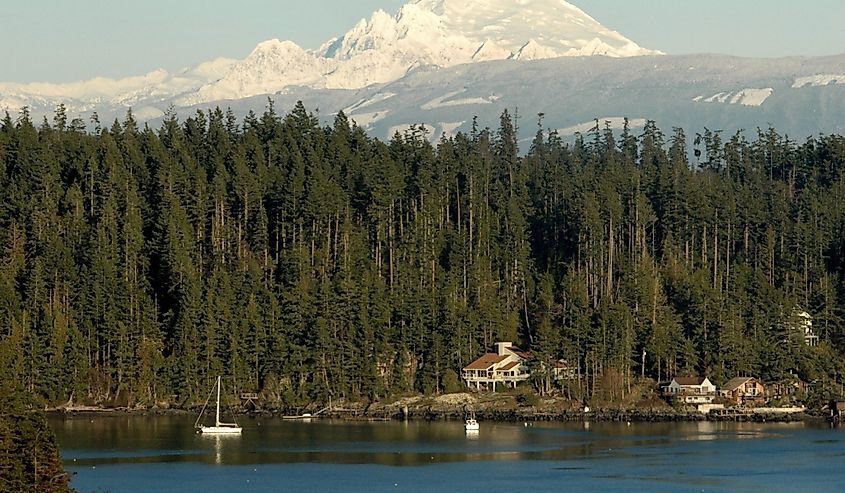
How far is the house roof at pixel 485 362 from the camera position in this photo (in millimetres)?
124938

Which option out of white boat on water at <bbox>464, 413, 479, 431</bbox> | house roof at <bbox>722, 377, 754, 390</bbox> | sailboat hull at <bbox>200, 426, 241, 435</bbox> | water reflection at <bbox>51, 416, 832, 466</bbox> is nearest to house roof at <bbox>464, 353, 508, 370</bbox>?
water reflection at <bbox>51, 416, 832, 466</bbox>

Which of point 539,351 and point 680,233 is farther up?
point 680,233

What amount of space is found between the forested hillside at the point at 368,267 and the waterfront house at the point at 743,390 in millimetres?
829

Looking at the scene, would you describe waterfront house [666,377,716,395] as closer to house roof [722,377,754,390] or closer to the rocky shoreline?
house roof [722,377,754,390]

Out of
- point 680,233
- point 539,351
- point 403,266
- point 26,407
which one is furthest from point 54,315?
point 26,407

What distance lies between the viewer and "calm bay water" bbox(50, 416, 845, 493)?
278ft

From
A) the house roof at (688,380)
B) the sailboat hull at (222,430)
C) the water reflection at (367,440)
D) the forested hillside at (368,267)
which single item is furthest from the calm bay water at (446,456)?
the forested hillside at (368,267)

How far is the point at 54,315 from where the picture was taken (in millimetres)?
126375

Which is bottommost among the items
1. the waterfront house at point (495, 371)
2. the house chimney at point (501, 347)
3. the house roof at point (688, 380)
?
the house roof at point (688, 380)

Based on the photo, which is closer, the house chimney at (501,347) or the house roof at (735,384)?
the house roof at (735,384)

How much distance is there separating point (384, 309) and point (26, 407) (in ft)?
220

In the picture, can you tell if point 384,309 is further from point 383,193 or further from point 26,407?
point 26,407

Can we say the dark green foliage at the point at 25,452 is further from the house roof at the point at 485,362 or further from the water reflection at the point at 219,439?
the house roof at the point at 485,362

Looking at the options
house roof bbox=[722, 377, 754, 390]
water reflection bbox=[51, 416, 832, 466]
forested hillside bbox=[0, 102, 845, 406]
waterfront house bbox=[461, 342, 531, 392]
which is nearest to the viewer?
water reflection bbox=[51, 416, 832, 466]
